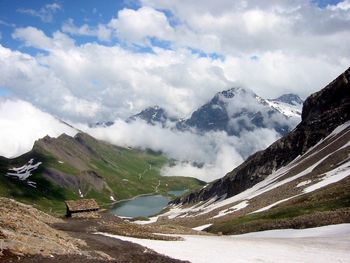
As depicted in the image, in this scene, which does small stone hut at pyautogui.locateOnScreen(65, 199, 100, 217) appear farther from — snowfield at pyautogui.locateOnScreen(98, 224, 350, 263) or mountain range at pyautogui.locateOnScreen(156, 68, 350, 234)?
snowfield at pyautogui.locateOnScreen(98, 224, 350, 263)

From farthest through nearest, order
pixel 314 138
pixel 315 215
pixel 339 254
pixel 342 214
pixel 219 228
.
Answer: pixel 314 138 < pixel 219 228 < pixel 315 215 < pixel 342 214 < pixel 339 254

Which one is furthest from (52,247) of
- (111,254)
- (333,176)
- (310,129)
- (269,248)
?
(310,129)

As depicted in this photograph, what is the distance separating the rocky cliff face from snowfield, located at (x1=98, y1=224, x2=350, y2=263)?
102 meters

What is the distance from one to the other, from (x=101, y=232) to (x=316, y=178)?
6075 centimetres

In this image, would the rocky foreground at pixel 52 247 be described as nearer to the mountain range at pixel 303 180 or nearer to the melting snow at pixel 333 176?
the mountain range at pixel 303 180

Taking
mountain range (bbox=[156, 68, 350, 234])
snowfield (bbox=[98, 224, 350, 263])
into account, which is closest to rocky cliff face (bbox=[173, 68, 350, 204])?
mountain range (bbox=[156, 68, 350, 234])

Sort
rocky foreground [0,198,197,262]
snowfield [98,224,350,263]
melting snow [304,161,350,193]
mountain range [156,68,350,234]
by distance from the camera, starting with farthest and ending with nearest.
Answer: melting snow [304,161,350,193] < mountain range [156,68,350,234] < snowfield [98,224,350,263] < rocky foreground [0,198,197,262]

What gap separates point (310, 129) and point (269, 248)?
416 feet

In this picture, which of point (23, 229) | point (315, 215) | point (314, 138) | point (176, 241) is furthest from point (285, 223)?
point (314, 138)

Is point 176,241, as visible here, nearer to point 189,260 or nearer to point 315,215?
point 189,260

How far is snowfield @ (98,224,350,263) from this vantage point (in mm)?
34125

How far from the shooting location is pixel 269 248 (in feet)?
128

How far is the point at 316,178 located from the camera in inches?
3688

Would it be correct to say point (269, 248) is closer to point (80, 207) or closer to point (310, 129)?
point (80, 207)
